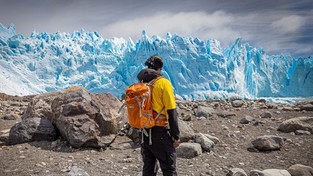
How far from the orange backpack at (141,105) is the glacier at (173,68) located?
48404 millimetres

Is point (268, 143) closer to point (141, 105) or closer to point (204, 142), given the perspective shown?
point (204, 142)

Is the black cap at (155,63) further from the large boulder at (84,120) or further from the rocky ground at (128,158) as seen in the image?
the large boulder at (84,120)

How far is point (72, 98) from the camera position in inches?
227

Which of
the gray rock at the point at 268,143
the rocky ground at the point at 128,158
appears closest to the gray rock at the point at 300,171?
the rocky ground at the point at 128,158

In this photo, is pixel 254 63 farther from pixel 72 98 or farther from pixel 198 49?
pixel 72 98

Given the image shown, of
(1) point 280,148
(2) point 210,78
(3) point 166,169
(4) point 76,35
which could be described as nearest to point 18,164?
(3) point 166,169

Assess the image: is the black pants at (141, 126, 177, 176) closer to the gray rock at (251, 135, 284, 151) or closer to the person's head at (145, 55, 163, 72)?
the person's head at (145, 55, 163, 72)

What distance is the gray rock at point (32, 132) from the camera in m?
5.53

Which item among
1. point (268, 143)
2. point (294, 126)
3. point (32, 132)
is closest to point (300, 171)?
point (268, 143)

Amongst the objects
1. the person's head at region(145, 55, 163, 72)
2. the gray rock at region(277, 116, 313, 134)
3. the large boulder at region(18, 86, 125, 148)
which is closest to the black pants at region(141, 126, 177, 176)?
the person's head at region(145, 55, 163, 72)

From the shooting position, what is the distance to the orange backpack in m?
2.99

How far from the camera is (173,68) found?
5406cm

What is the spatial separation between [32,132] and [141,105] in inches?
149

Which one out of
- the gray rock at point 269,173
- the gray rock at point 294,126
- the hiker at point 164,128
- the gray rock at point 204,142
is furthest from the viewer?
the gray rock at point 294,126
